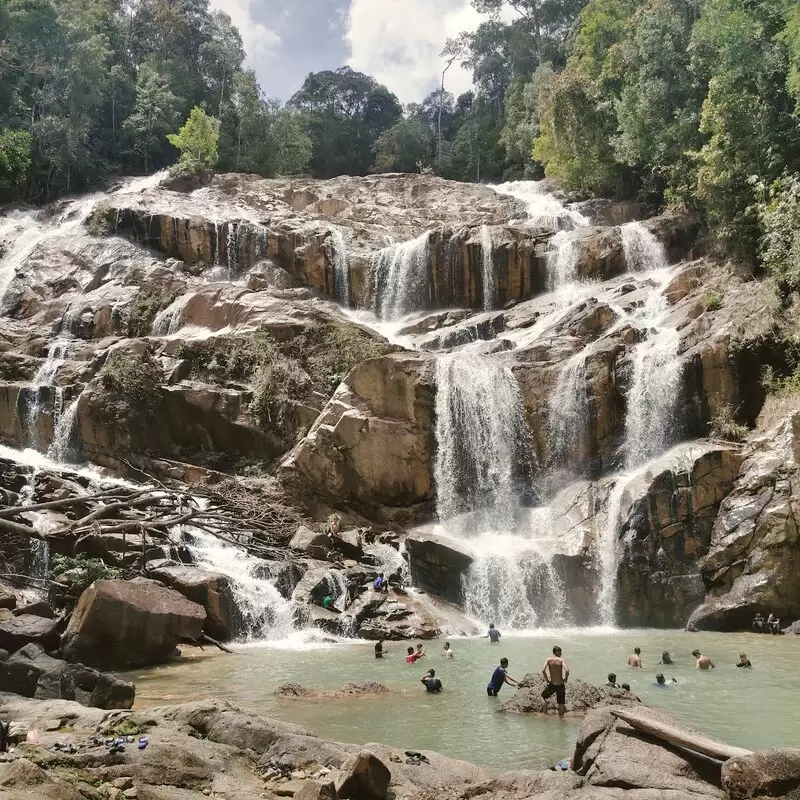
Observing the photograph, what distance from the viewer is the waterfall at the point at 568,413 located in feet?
81.0

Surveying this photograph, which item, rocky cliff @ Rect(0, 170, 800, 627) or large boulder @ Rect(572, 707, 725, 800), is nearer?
large boulder @ Rect(572, 707, 725, 800)

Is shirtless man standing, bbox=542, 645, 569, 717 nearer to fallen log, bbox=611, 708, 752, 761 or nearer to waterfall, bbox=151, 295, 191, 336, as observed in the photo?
fallen log, bbox=611, 708, 752, 761

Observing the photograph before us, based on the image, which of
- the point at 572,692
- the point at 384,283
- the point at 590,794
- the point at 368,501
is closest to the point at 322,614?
the point at 368,501

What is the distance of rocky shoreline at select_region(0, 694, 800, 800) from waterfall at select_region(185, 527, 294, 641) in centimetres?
986

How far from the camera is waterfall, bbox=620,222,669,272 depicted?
32.6m

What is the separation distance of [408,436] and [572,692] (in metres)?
13.7

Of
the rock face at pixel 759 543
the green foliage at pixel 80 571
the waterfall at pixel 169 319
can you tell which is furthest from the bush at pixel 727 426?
the waterfall at pixel 169 319

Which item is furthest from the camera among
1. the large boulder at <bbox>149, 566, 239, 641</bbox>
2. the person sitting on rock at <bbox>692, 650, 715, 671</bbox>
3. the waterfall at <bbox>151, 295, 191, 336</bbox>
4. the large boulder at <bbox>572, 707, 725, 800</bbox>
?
the waterfall at <bbox>151, 295, 191, 336</bbox>

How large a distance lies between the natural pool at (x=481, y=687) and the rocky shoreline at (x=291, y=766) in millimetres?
1578

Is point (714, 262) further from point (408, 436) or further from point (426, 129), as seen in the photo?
point (426, 129)

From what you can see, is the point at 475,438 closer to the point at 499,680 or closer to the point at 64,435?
the point at 499,680

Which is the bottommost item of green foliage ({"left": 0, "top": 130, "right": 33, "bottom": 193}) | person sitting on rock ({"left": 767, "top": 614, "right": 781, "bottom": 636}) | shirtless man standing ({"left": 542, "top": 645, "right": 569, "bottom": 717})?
person sitting on rock ({"left": 767, "top": 614, "right": 781, "bottom": 636})

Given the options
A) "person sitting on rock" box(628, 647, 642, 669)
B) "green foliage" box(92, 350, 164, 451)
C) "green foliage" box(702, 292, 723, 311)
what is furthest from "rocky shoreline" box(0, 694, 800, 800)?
"green foliage" box(702, 292, 723, 311)

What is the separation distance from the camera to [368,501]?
81.8 feet
